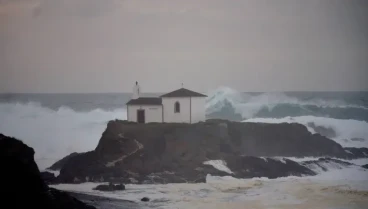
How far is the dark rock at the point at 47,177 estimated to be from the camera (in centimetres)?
503

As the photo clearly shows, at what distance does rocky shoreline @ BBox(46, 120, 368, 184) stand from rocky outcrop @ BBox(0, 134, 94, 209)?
18cm

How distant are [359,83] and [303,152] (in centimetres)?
86

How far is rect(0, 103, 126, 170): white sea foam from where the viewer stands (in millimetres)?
5129

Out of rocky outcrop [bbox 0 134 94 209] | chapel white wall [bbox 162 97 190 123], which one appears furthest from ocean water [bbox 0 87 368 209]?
chapel white wall [bbox 162 97 190 123]

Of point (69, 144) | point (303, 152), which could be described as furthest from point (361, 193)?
point (69, 144)

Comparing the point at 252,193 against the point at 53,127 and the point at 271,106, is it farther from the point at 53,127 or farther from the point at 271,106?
the point at 53,127

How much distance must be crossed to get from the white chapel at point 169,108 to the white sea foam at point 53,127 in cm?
13

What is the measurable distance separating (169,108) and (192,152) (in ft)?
1.48

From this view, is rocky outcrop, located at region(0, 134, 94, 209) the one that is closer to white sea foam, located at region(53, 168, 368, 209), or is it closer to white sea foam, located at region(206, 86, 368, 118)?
white sea foam, located at region(53, 168, 368, 209)

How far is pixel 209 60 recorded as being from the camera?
5.34 metres

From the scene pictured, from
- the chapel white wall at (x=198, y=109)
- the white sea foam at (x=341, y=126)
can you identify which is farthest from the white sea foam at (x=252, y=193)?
the chapel white wall at (x=198, y=109)

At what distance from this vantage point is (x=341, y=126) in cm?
542

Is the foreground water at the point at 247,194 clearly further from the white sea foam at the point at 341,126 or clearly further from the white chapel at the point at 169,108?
the white chapel at the point at 169,108

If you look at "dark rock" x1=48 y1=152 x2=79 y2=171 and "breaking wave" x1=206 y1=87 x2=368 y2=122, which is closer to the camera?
"dark rock" x1=48 y1=152 x2=79 y2=171
